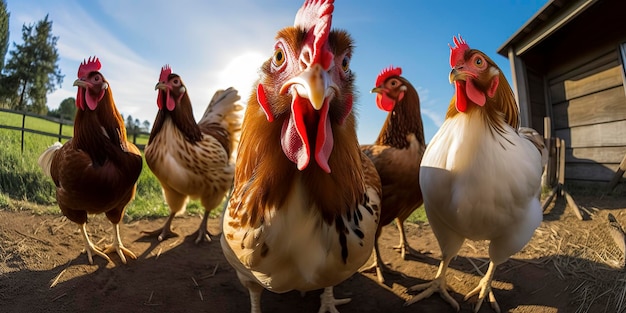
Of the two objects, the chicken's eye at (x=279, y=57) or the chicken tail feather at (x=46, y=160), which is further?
the chicken tail feather at (x=46, y=160)

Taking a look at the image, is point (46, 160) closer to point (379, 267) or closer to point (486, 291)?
point (379, 267)

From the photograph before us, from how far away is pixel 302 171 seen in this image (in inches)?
44.7

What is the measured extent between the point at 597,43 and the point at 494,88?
145 centimetres

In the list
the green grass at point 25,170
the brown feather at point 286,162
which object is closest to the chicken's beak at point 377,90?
the brown feather at point 286,162

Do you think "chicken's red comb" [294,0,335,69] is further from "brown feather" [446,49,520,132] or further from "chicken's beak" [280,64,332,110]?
"brown feather" [446,49,520,132]

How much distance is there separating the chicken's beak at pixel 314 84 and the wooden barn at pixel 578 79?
8.42ft

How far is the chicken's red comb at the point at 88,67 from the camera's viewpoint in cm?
239

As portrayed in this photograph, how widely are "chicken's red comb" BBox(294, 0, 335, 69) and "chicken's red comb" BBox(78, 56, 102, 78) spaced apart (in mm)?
2235

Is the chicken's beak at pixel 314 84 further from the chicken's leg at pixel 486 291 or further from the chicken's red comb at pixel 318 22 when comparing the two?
the chicken's leg at pixel 486 291

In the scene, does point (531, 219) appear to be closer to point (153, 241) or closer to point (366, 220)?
point (366, 220)

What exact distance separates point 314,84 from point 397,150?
1.79 metres

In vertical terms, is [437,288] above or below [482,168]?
below

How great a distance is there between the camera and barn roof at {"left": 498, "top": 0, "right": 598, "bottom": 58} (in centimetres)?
253

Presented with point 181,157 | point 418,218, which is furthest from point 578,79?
point 181,157
